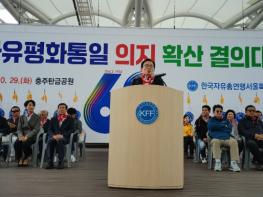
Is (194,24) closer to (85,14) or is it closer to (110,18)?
(110,18)

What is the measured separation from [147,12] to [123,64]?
26.0 ft

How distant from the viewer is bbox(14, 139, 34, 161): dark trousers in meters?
5.85

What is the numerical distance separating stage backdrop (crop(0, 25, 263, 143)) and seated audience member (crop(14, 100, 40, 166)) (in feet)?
8.27

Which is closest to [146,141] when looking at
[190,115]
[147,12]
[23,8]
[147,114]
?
[147,114]

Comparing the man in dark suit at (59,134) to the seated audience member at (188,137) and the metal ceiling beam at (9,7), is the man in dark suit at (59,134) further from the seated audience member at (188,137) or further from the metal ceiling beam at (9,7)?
the metal ceiling beam at (9,7)

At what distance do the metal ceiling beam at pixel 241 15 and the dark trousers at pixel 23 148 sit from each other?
29.0ft

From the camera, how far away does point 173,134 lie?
338 centimetres

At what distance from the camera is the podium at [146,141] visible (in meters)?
3.30

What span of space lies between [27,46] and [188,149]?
4007 millimetres

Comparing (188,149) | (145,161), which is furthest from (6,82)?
(145,161)

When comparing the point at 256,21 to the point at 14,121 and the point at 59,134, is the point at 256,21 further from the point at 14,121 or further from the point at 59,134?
the point at 59,134

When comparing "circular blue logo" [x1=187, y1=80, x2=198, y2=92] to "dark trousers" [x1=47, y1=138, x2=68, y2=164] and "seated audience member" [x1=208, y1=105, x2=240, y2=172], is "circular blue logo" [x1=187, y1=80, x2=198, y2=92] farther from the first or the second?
"dark trousers" [x1=47, y1=138, x2=68, y2=164]

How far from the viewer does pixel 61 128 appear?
5902mm

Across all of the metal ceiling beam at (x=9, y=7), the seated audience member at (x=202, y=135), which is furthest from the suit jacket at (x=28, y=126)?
the metal ceiling beam at (x=9, y=7)
